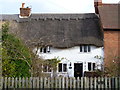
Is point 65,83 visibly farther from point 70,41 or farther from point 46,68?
point 70,41

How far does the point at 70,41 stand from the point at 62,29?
2.91 meters

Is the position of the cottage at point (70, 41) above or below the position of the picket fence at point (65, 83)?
below

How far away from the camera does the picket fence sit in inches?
639

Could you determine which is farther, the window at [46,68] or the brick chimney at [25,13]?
the brick chimney at [25,13]

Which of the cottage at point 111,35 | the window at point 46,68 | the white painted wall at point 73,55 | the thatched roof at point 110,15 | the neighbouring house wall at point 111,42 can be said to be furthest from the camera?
the white painted wall at point 73,55

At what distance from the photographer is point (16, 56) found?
26062 millimetres

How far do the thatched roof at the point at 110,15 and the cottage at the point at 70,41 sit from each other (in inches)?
77.0

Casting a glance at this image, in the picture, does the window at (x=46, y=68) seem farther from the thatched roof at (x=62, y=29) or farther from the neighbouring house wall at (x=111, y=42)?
the neighbouring house wall at (x=111, y=42)

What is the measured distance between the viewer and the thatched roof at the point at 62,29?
140ft

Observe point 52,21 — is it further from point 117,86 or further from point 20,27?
point 117,86

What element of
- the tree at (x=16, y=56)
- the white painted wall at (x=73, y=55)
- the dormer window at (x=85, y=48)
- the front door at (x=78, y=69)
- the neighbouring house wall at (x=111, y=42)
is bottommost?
the front door at (x=78, y=69)

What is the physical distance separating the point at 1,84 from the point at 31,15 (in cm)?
3528

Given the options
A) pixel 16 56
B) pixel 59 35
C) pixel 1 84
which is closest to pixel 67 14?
pixel 59 35

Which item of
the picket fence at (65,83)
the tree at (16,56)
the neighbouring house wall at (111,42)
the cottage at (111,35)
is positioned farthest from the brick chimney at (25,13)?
the picket fence at (65,83)
